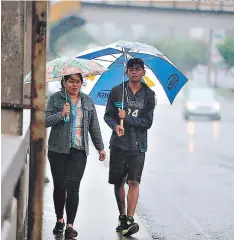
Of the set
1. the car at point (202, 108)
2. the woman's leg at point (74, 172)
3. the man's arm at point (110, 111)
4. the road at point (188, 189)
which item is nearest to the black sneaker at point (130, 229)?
the road at point (188, 189)

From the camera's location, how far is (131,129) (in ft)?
27.2

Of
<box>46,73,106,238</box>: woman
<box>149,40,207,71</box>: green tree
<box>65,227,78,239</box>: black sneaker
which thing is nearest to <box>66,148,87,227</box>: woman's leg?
<box>46,73,106,238</box>: woman

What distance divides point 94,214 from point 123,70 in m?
1.70

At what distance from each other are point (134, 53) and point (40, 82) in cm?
374

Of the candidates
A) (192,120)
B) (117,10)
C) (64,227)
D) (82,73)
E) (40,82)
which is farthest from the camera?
(117,10)

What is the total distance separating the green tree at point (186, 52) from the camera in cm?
7150

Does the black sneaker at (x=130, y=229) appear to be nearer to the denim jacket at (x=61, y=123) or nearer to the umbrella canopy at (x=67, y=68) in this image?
the denim jacket at (x=61, y=123)

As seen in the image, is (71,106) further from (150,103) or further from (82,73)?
(150,103)

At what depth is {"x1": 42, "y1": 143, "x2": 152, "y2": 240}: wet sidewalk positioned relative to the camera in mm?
8258

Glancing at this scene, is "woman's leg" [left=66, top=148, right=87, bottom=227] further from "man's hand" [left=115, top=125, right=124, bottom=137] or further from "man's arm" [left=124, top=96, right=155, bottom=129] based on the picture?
"man's arm" [left=124, top=96, right=155, bottom=129]

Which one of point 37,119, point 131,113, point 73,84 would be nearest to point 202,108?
point 131,113

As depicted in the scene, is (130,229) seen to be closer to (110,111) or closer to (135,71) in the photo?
(110,111)

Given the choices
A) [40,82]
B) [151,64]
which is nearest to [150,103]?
[151,64]

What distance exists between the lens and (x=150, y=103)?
834 centimetres
